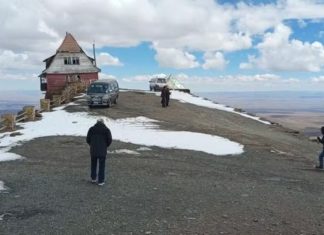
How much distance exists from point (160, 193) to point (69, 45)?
196ft

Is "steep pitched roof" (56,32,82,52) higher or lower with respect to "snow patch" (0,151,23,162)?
higher

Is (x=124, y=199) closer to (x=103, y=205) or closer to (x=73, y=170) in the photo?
(x=103, y=205)

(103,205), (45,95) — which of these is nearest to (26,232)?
(103,205)

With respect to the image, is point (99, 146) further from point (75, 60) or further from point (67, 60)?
point (75, 60)

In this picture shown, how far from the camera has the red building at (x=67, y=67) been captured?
71.9m

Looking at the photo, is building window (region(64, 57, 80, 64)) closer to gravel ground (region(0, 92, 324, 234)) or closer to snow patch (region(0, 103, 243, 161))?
snow patch (region(0, 103, 243, 161))

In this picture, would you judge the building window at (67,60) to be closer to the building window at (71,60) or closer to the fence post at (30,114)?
the building window at (71,60)

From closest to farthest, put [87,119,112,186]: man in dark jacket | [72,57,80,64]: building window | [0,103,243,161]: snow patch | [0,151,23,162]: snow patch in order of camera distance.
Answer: [87,119,112,186]: man in dark jacket < [0,151,23,162]: snow patch < [0,103,243,161]: snow patch < [72,57,80,64]: building window

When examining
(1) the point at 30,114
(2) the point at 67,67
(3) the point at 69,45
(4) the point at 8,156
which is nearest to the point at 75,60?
(2) the point at 67,67

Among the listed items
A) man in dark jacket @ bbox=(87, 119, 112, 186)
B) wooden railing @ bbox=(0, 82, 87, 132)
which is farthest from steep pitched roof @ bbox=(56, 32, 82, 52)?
man in dark jacket @ bbox=(87, 119, 112, 186)

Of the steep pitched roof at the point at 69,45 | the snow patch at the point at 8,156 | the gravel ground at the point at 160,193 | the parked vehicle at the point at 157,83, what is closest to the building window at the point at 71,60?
the steep pitched roof at the point at 69,45

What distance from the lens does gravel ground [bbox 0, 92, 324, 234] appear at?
13.0 metres

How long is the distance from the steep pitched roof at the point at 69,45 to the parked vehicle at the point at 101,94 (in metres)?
27.9

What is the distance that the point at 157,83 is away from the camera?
7544 centimetres
